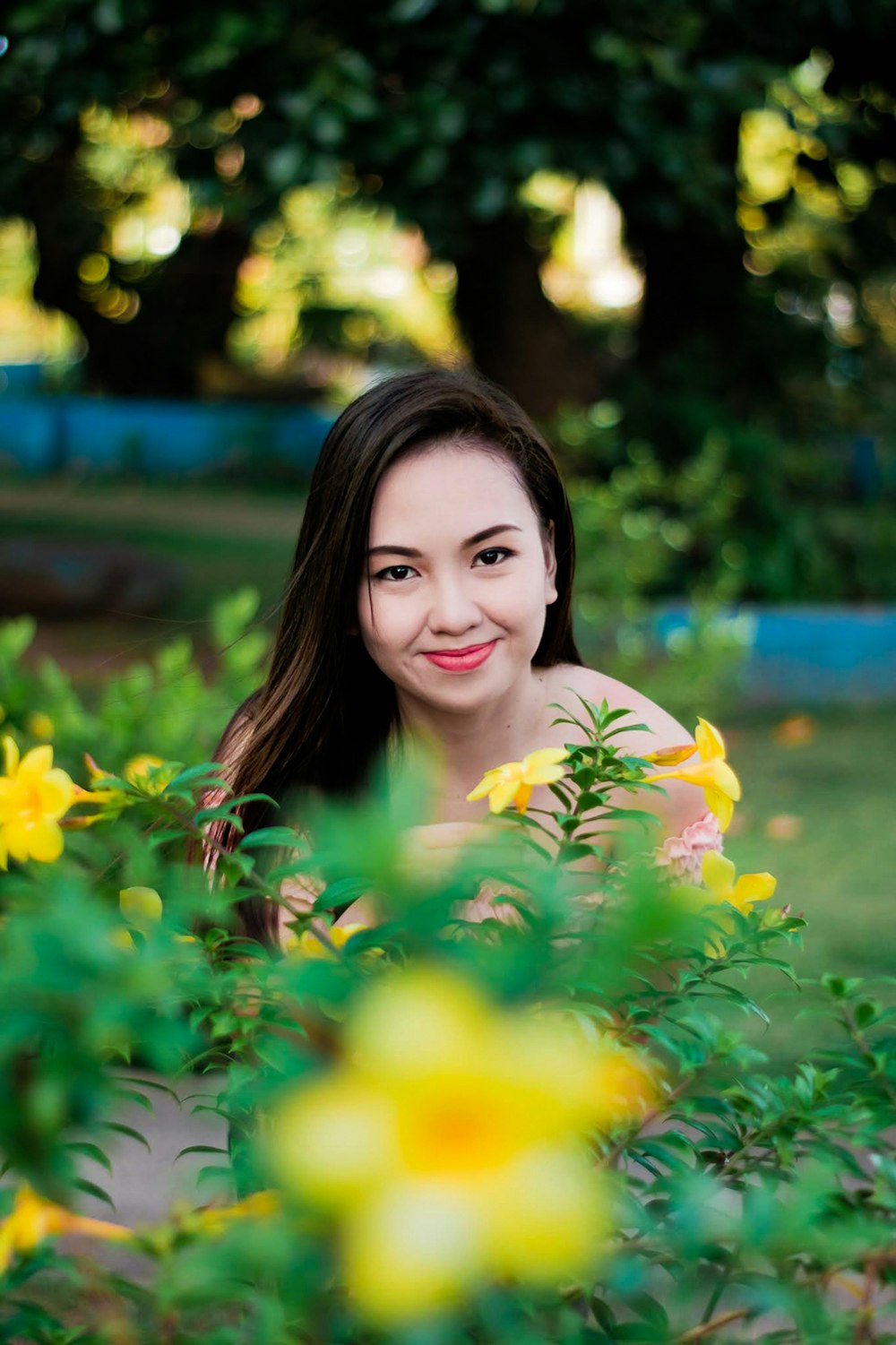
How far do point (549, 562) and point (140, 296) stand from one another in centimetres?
977

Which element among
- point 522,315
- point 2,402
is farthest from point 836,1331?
point 2,402

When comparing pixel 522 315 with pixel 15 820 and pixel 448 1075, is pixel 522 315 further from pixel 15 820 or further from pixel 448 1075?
pixel 448 1075

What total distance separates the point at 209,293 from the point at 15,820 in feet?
35.5

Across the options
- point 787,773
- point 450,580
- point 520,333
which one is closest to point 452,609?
point 450,580

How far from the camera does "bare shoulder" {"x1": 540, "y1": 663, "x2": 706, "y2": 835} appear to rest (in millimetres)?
1880

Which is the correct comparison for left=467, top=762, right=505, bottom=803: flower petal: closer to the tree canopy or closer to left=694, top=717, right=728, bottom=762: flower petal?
left=694, top=717, right=728, bottom=762: flower petal

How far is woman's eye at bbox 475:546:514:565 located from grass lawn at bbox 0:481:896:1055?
500mm

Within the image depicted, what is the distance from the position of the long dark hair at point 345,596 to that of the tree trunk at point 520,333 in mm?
4640

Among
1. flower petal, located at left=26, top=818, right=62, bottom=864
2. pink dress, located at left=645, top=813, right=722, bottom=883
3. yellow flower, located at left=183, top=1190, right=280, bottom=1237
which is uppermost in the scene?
flower petal, located at left=26, top=818, right=62, bottom=864

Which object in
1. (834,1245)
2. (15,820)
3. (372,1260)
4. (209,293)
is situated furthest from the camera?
(209,293)

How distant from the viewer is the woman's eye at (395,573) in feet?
5.76

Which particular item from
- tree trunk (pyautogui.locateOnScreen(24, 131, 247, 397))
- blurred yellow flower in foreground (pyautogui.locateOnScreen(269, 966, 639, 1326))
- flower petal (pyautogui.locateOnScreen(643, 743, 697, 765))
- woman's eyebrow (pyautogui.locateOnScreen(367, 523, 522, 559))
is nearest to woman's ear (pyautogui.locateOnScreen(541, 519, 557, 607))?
woman's eyebrow (pyautogui.locateOnScreen(367, 523, 522, 559))

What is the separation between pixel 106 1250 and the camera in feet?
6.13

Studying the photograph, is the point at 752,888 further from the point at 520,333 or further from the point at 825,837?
the point at 520,333
